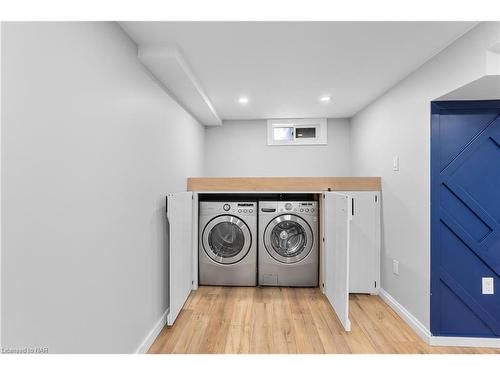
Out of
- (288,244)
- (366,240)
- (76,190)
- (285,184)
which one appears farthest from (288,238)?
(76,190)

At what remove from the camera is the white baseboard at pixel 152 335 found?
1.74m

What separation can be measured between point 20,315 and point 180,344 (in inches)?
50.8

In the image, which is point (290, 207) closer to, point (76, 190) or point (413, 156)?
point (413, 156)

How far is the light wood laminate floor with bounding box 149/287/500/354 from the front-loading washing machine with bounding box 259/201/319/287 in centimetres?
22

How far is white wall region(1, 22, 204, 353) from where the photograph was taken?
88 centimetres

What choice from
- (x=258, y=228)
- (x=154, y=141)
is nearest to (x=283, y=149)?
(x=258, y=228)

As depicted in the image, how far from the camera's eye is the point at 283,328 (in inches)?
83.9

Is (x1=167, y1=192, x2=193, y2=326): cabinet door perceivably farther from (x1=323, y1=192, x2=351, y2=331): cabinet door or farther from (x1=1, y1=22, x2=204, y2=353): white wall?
(x1=323, y1=192, x2=351, y2=331): cabinet door

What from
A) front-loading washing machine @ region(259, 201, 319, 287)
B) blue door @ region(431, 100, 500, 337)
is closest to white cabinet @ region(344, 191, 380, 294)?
front-loading washing machine @ region(259, 201, 319, 287)

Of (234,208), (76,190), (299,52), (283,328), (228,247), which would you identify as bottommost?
(283,328)

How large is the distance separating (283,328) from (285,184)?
148cm

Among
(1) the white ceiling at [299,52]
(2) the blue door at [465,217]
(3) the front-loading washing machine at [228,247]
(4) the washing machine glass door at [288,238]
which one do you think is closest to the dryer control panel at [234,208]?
(3) the front-loading washing machine at [228,247]

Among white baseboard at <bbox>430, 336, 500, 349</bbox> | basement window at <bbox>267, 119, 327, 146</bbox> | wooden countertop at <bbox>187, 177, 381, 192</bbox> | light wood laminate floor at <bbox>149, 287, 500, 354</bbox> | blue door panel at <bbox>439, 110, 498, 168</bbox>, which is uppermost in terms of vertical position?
basement window at <bbox>267, 119, 327, 146</bbox>

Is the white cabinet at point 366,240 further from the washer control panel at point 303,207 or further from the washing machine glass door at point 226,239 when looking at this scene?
the washing machine glass door at point 226,239
